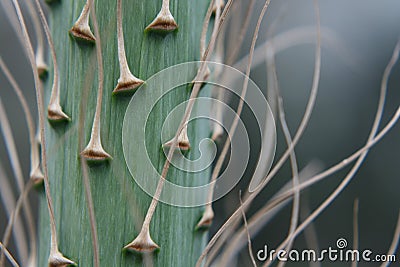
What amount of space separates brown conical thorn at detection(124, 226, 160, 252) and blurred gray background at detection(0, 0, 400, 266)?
6.51 feet

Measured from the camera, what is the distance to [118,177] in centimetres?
44

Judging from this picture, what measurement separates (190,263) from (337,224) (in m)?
1.96

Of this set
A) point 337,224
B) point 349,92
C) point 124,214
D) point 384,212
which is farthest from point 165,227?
point 349,92

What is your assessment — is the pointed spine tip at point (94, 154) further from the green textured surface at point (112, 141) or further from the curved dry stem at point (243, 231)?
the curved dry stem at point (243, 231)

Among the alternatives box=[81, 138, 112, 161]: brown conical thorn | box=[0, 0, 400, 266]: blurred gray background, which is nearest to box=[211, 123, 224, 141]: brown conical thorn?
box=[81, 138, 112, 161]: brown conical thorn

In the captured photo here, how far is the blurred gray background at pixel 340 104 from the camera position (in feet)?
8.10

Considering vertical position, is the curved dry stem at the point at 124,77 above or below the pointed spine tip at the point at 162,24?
below

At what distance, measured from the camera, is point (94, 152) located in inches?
16.8

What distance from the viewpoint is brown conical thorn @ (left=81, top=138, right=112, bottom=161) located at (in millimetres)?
423

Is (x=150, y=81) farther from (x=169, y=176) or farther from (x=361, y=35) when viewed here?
(x=361, y=35)

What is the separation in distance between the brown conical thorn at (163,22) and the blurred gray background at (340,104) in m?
2.01
